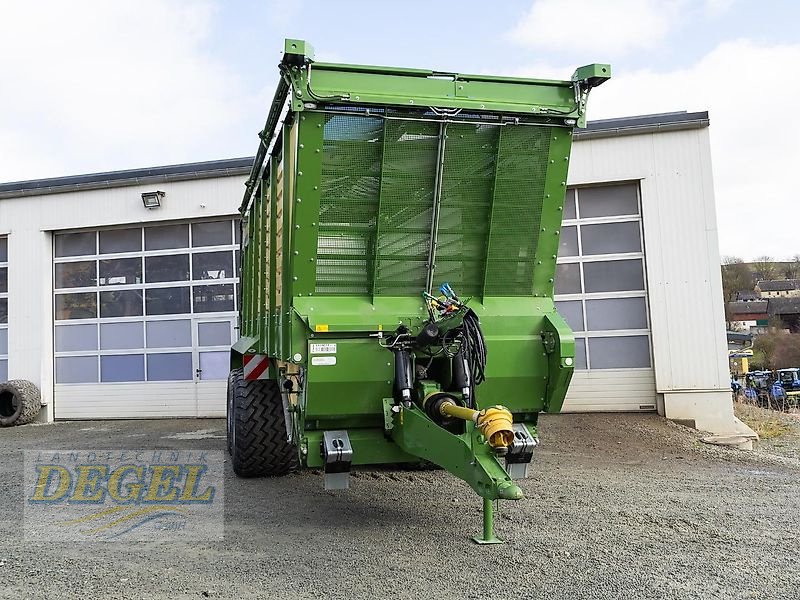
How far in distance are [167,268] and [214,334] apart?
164 cm

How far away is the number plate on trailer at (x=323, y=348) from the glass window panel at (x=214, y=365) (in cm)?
856

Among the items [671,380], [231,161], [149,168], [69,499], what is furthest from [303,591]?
[149,168]

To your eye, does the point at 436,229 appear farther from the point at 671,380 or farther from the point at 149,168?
the point at 149,168

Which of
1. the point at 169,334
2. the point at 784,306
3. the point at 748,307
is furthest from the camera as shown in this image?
the point at 748,307

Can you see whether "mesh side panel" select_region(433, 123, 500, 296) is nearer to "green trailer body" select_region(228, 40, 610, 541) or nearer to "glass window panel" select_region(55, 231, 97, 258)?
"green trailer body" select_region(228, 40, 610, 541)

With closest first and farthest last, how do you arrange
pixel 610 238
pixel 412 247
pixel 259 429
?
1. pixel 412 247
2. pixel 259 429
3. pixel 610 238

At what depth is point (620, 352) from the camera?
11.0 m

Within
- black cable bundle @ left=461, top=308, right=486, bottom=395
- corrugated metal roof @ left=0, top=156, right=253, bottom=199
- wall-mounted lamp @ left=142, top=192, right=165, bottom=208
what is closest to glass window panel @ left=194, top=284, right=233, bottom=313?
wall-mounted lamp @ left=142, top=192, right=165, bottom=208

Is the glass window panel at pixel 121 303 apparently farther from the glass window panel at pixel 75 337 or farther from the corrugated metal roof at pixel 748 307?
the corrugated metal roof at pixel 748 307

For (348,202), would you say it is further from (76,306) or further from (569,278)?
(76,306)

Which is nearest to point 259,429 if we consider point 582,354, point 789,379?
point 582,354

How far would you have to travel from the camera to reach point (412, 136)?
496cm

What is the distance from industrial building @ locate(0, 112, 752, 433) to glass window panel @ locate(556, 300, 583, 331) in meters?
0.02

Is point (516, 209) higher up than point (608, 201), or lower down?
lower down
